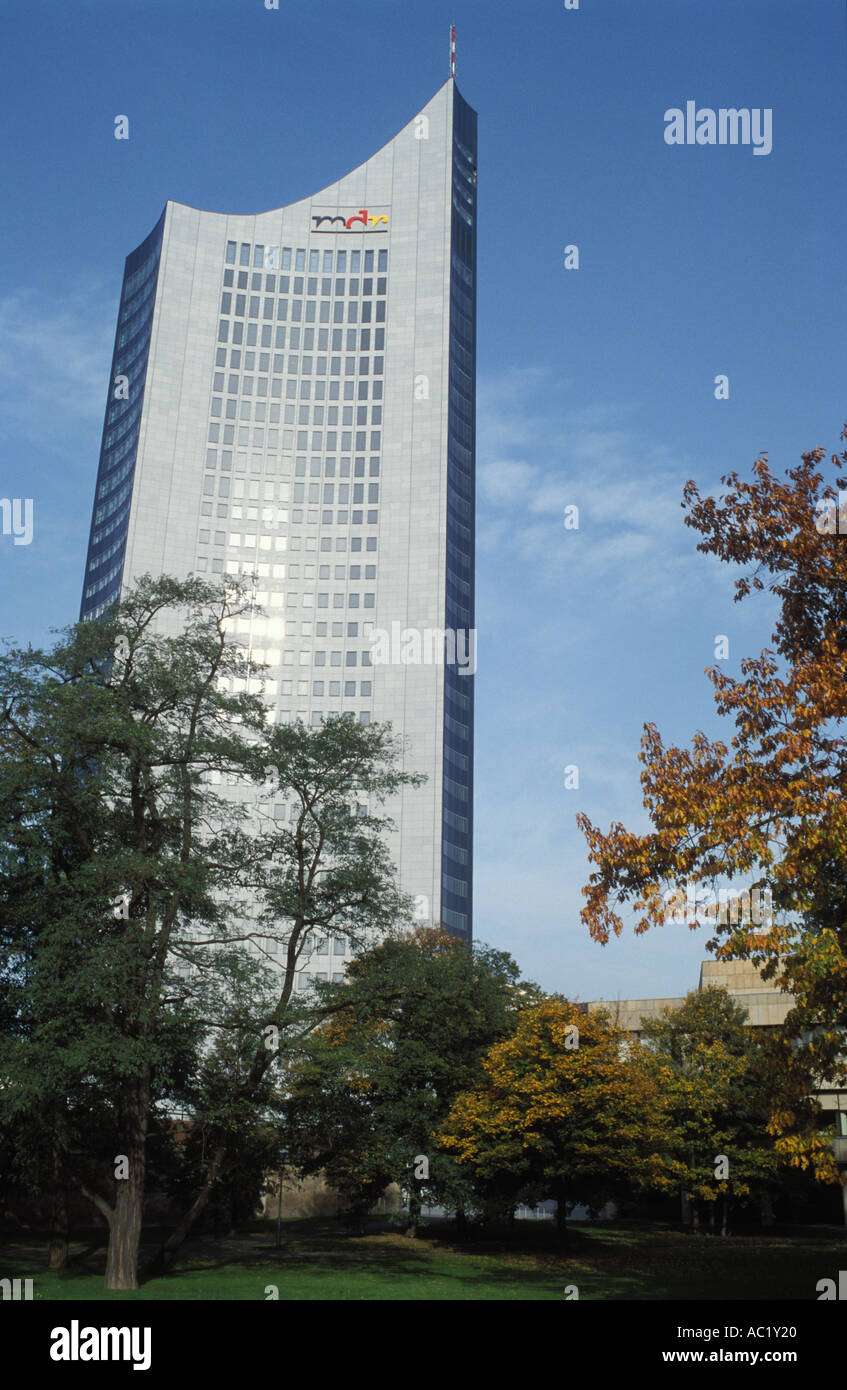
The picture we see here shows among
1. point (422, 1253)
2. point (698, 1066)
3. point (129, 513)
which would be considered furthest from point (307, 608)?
point (422, 1253)

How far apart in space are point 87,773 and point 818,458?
60.8 feet

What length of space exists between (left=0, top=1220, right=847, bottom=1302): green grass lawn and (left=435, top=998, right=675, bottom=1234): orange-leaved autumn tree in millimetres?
3110

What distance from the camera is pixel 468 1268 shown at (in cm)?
3675

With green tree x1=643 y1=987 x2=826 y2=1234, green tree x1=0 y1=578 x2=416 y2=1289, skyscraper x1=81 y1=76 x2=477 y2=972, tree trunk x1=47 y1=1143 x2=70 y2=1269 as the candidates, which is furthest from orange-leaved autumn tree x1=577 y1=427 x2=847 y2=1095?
skyscraper x1=81 y1=76 x2=477 y2=972

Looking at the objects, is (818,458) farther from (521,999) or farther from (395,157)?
(395,157)

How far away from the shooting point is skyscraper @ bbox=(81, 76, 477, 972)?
449 ft

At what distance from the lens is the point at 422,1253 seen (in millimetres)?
43562

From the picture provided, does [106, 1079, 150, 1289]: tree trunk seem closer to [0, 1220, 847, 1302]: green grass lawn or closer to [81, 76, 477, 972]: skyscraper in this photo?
[0, 1220, 847, 1302]: green grass lawn

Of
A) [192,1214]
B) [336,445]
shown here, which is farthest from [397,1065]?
[336,445]

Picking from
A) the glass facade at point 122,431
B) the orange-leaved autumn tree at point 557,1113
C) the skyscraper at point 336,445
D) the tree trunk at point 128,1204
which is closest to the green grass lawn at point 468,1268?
the tree trunk at point 128,1204

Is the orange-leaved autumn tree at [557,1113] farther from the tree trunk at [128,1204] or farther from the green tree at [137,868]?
the tree trunk at [128,1204]

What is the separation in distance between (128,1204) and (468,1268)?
14559 millimetres
